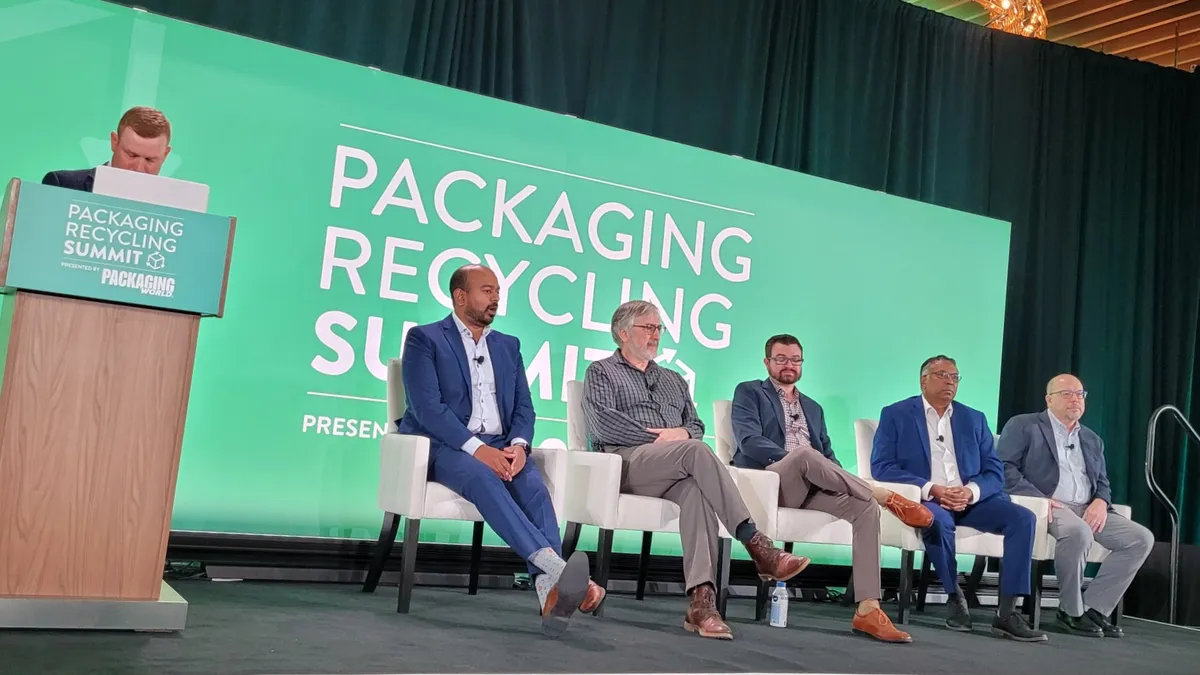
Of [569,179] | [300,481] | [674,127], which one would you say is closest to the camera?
[300,481]

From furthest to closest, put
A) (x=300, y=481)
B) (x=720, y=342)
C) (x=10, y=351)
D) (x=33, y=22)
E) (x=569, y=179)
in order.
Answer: (x=720, y=342) < (x=569, y=179) < (x=300, y=481) < (x=33, y=22) < (x=10, y=351)

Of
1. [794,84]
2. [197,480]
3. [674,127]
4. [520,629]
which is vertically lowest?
[520,629]

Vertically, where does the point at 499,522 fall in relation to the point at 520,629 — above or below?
above

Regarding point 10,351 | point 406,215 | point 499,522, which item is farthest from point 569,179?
point 10,351

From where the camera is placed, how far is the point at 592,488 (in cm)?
387

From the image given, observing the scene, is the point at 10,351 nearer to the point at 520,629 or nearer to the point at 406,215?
the point at 520,629

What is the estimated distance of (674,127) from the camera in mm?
5668

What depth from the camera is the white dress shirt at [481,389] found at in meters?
3.79

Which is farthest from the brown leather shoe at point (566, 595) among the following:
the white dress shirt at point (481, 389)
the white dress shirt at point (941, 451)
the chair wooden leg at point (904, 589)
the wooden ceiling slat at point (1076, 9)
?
the wooden ceiling slat at point (1076, 9)

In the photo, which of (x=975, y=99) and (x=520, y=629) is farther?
(x=975, y=99)

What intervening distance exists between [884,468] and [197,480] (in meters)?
2.68

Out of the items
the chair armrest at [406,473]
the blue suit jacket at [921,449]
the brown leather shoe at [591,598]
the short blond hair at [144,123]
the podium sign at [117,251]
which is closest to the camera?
the podium sign at [117,251]

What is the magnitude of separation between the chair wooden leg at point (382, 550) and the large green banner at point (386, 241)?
434 millimetres

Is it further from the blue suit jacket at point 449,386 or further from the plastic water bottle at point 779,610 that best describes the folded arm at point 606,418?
the plastic water bottle at point 779,610
